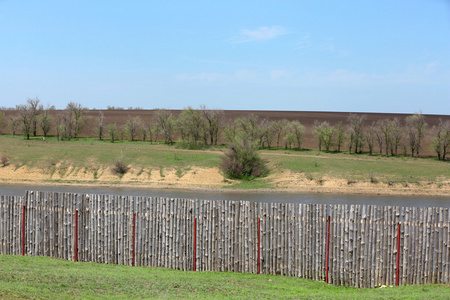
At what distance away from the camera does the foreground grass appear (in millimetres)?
8570

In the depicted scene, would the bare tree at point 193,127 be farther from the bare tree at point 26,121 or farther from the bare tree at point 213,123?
the bare tree at point 26,121

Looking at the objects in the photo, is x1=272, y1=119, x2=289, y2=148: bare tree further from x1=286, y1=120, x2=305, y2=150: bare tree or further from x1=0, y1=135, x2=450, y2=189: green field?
x1=0, y1=135, x2=450, y2=189: green field

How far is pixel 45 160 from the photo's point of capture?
164ft

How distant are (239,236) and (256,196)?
89.6 ft

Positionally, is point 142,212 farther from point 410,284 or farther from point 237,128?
point 237,128

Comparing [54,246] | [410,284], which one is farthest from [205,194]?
[410,284]

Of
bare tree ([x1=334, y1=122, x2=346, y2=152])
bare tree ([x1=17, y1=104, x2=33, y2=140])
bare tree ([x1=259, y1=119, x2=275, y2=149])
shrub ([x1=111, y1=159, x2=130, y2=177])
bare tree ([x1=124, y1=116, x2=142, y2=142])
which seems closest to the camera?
shrub ([x1=111, y1=159, x2=130, y2=177])

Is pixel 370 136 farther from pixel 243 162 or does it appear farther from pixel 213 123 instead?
pixel 243 162

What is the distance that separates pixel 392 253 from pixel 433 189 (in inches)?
1368

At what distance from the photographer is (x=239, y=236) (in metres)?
11.9

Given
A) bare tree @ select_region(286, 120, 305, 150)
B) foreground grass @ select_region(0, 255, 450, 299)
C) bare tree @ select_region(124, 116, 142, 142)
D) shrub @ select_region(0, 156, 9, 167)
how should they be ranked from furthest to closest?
bare tree @ select_region(124, 116, 142, 142) < bare tree @ select_region(286, 120, 305, 150) < shrub @ select_region(0, 156, 9, 167) < foreground grass @ select_region(0, 255, 450, 299)

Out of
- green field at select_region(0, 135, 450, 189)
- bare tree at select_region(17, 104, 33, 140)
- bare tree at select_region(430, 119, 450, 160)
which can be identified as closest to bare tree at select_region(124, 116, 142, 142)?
bare tree at select_region(17, 104, 33, 140)

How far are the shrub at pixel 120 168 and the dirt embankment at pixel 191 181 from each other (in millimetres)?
495

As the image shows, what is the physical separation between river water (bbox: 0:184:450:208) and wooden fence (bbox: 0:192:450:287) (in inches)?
932
